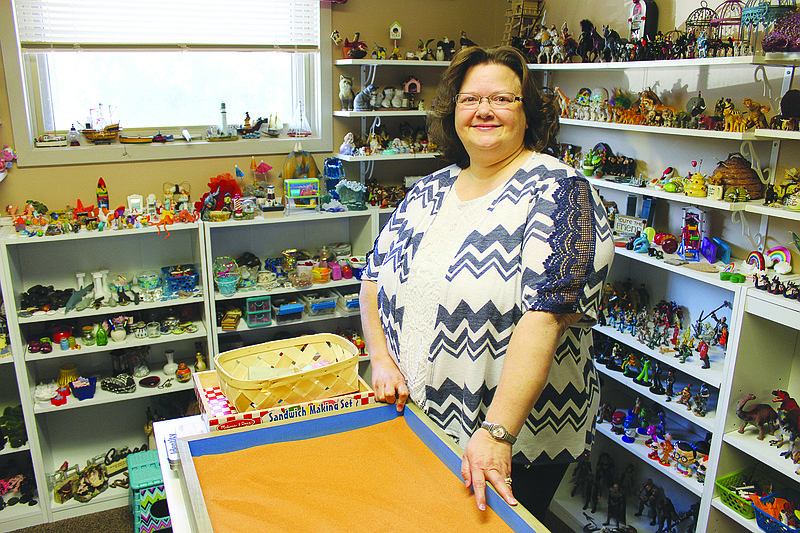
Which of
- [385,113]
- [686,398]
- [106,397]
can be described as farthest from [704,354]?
[106,397]

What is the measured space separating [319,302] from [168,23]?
1.50 meters

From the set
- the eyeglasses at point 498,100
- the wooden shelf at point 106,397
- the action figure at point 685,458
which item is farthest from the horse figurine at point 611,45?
the wooden shelf at point 106,397

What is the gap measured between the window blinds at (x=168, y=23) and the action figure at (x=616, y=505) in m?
2.54

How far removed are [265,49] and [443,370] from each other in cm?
235

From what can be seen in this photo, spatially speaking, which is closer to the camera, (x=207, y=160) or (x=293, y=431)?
(x=293, y=431)

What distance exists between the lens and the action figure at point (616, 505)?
2.55 meters

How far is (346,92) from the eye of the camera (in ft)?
10.2

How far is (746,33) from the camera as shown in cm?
218

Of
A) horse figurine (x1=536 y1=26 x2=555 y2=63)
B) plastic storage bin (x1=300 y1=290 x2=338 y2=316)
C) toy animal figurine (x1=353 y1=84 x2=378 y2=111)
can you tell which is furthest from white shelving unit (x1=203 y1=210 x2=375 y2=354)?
horse figurine (x1=536 y1=26 x2=555 y2=63)

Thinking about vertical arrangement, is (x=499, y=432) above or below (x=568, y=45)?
below

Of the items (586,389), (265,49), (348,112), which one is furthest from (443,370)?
(265,49)

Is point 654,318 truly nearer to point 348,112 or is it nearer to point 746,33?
point 746,33

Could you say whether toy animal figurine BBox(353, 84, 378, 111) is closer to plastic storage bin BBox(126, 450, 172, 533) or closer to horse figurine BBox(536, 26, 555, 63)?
horse figurine BBox(536, 26, 555, 63)

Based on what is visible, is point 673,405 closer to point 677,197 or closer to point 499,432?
point 677,197
